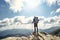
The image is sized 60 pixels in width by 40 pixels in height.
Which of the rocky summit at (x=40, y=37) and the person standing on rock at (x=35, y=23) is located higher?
the person standing on rock at (x=35, y=23)

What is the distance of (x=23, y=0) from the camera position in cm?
1595

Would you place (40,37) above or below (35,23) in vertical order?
below

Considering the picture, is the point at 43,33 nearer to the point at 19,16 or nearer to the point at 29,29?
the point at 29,29

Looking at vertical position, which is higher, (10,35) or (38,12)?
(38,12)

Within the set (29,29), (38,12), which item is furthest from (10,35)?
(38,12)

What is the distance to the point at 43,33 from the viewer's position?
1576 centimetres

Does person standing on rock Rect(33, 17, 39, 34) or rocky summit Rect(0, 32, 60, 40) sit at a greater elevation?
person standing on rock Rect(33, 17, 39, 34)

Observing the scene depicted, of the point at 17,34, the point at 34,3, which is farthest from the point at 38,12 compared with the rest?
the point at 17,34

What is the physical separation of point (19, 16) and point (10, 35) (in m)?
1.39

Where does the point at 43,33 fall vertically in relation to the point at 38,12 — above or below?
below

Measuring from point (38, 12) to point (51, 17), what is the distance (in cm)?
98

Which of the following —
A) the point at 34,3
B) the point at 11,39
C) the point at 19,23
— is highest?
the point at 34,3

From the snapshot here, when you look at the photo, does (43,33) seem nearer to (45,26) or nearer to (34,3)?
(45,26)

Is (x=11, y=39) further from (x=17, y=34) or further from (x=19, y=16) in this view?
(x=19, y=16)
